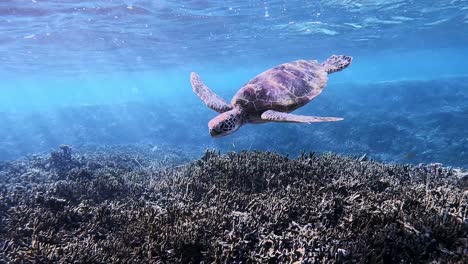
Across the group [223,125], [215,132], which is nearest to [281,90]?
[223,125]

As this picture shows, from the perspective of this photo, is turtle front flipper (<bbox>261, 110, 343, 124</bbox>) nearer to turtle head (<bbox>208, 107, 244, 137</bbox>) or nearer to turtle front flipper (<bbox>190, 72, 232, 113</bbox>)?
turtle head (<bbox>208, 107, 244, 137</bbox>)

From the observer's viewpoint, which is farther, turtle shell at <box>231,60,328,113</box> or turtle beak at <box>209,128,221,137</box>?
turtle shell at <box>231,60,328,113</box>

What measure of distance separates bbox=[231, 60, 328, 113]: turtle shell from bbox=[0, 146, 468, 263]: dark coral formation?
1302mm

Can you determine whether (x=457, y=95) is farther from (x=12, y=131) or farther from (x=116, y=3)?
(x=12, y=131)

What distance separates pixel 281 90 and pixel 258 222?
11.7ft

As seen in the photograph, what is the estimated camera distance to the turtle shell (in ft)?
21.6

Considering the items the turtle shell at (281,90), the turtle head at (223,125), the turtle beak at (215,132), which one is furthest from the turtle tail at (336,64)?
the turtle beak at (215,132)

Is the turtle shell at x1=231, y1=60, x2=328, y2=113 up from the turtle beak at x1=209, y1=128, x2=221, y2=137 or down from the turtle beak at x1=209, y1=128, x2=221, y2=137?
up

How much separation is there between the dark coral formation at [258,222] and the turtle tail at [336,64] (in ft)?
11.0

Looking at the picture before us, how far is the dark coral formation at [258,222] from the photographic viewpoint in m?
3.51

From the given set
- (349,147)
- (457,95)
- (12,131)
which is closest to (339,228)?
(349,147)

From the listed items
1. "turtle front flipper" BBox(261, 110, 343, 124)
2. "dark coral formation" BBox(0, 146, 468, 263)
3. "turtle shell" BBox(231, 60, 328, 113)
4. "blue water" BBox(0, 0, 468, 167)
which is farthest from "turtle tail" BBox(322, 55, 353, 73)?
"blue water" BBox(0, 0, 468, 167)

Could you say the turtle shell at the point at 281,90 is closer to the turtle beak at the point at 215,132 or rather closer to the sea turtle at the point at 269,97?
the sea turtle at the point at 269,97

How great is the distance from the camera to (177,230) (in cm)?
391
